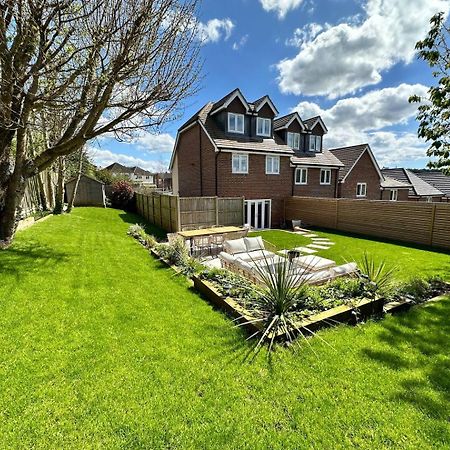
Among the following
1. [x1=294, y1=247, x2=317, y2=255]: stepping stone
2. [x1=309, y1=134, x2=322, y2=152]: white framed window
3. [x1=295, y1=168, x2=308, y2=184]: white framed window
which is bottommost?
[x1=294, y1=247, x2=317, y2=255]: stepping stone

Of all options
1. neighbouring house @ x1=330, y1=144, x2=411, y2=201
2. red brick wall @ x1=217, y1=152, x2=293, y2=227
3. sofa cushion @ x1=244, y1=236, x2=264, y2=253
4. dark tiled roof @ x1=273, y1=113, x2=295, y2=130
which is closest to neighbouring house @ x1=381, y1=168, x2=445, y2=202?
neighbouring house @ x1=330, y1=144, x2=411, y2=201

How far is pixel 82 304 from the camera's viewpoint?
4.89m

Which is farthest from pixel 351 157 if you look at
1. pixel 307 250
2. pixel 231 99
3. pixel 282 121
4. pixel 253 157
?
pixel 307 250

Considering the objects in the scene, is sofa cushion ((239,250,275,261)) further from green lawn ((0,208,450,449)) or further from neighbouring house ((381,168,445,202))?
neighbouring house ((381,168,445,202))

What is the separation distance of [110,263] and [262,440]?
6.36 metres

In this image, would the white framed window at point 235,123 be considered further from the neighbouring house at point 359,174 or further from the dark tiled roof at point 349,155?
the dark tiled roof at point 349,155

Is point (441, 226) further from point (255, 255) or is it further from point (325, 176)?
point (325, 176)

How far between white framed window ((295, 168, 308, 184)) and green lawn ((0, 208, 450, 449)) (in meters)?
16.2

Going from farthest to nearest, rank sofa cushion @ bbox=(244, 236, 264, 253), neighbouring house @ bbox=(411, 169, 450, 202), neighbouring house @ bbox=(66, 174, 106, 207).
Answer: neighbouring house @ bbox=(411, 169, 450, 202)
neighbouring house @ bbox=(66, 174, 106, 207)
sofa cushion @ bbox=(244, 236, 264, 253)

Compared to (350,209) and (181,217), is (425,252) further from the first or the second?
(181,217)

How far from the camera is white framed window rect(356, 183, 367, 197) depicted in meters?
24.4

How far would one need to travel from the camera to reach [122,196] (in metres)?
25.0

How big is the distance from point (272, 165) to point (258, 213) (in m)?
3.64

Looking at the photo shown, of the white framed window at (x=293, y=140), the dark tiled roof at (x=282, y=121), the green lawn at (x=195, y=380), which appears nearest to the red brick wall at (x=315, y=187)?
the white framed window at (x=293, y=140)
